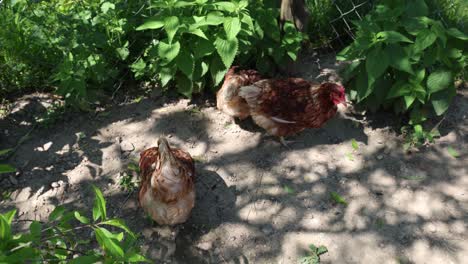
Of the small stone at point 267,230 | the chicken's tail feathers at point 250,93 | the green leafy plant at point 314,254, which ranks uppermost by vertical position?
the chicken's tail feathers at point 250,93

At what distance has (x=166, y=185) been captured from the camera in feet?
8.71

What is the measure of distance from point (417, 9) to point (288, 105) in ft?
4.32

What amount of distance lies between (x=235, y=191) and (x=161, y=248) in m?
0.77

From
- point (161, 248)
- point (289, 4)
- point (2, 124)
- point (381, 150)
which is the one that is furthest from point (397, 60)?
point (2, 124)

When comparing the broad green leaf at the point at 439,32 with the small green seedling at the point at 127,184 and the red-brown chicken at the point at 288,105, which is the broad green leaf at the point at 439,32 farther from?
the small green seedling at the point at 127,184

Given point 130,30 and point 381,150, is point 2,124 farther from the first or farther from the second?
point 381,150

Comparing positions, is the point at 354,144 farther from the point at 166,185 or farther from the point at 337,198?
the point at 166,185

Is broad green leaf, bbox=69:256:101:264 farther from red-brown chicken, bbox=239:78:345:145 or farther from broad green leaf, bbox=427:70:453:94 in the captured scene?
broad green leaf, bbox=427:70:453:94

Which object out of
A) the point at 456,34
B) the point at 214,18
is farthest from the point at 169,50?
the point at 456,34

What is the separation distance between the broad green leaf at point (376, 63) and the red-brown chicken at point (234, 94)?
3.38 ft

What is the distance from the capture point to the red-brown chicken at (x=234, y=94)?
3.56 meters

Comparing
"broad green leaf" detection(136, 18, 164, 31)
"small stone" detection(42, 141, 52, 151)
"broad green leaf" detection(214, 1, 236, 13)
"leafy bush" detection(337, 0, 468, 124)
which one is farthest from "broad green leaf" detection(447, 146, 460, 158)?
"small stone" detection(42, 141, 52, 151)

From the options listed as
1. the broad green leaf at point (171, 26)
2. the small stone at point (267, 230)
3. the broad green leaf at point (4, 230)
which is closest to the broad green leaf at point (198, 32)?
the broad green leaf at point (171, 26)

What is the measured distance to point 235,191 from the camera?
3.34 metres
